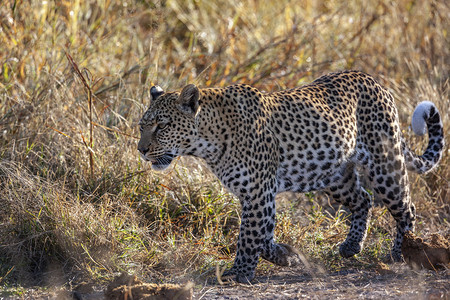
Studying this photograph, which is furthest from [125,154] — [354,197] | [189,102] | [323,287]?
[323,287]

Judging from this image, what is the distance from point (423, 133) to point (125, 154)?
2.90m

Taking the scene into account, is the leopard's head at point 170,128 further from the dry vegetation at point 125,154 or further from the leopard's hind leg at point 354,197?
the leopard's hind leg at point 354,197

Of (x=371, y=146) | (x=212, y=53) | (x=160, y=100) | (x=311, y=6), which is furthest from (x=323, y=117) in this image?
(x=311, y=6)

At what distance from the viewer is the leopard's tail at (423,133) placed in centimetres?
645

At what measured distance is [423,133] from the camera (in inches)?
255

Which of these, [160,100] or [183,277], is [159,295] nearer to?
[183,277]

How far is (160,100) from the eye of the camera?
5.66 meters

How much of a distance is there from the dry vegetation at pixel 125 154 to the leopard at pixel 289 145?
35cm

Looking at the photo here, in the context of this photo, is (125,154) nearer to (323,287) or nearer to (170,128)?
(170,128)

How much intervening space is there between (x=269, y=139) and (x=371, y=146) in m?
1.09

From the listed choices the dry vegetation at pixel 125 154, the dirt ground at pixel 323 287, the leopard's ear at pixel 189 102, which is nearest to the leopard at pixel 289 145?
the leopard's ear at pixel 189 102

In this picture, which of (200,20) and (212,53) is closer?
(212,53)

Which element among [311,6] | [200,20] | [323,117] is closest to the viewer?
[323,117]

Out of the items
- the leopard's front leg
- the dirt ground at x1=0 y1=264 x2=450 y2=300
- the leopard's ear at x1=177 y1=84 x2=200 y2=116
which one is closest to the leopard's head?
the leopard's ear at x1=177 y1=84 x2=200 y2=116
